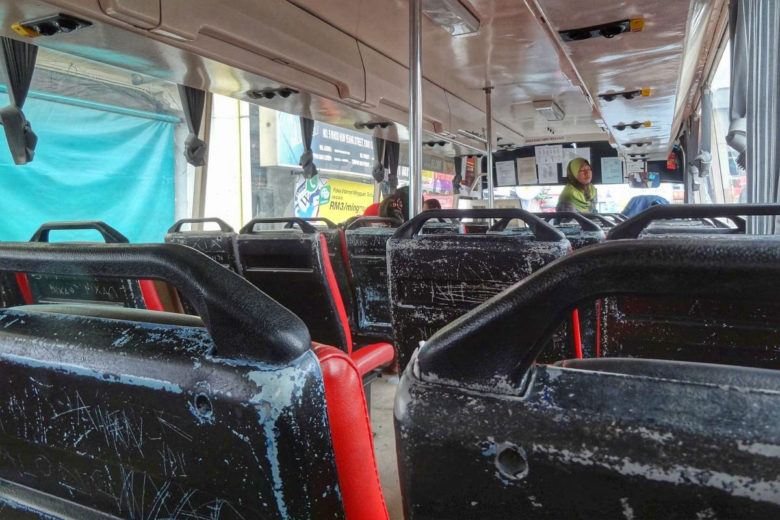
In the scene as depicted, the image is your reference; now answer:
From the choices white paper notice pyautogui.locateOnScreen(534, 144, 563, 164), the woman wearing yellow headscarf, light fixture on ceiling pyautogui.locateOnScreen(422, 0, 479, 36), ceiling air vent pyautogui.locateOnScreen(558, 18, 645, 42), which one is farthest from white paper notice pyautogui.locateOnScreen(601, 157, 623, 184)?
light fixture on ceiling pyautogui.locateOnScreen(422, 0, 479, 36)

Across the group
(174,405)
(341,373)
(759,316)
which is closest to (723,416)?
(341,373)

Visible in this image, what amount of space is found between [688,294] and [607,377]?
89 mm

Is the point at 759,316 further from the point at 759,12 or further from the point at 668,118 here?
the point at 668,118

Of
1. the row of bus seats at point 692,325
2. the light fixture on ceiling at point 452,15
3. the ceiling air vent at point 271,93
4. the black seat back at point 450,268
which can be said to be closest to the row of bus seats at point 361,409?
the row of bus seats at point 692,325

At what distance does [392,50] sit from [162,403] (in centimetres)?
459

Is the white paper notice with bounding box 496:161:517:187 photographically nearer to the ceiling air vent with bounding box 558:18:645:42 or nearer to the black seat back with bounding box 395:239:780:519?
the ceiling air vent with bounding box 558:18:645:42

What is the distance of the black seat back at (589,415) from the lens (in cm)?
33

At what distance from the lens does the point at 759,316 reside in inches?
42.6

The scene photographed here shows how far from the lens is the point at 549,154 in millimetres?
9695

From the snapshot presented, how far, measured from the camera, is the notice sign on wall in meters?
6.44

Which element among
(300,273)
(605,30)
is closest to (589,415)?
(300,273)

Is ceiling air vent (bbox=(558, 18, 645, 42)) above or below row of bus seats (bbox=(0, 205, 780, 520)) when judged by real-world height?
above

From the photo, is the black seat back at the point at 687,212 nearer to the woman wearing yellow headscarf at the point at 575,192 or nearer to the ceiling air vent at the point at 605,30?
the ceiling air vent at the point at 605,30

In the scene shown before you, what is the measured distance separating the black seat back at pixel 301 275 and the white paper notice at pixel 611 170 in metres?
8.69
